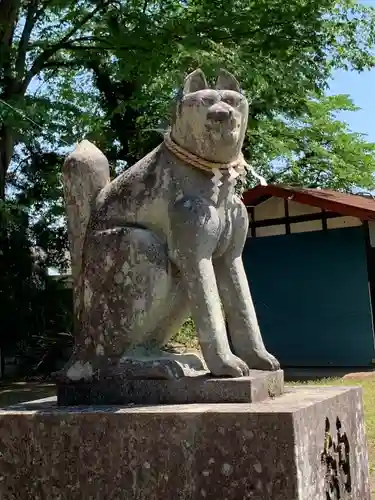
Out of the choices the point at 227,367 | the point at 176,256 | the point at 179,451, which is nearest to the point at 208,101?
the point at 176,256

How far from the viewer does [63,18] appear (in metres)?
10.8

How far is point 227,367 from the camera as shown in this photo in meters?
2.80

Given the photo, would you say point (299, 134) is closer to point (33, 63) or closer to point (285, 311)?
point (285, 311)

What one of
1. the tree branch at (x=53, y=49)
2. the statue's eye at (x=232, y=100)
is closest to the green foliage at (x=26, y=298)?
the tree branch at (x=53, y=49)

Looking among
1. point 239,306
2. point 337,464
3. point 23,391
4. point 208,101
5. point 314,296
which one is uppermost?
point 208,101

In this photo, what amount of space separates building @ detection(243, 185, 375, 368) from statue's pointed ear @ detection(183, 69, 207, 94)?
832 cm

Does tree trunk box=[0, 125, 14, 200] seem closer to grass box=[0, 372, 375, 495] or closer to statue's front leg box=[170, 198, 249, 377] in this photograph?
grass box=[0, 372, 375, 495]

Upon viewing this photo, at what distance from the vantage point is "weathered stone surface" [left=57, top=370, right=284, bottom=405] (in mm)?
2742

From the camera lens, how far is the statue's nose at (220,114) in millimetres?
2938

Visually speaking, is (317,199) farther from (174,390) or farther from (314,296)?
(174,390)

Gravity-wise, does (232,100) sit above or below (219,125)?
above

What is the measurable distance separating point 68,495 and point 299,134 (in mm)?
12569

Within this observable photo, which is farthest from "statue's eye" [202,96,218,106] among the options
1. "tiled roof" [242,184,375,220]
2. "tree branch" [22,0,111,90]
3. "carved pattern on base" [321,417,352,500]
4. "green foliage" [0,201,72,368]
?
"green foliage" [0,201,72,368]

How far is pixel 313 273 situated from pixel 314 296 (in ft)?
1.41
